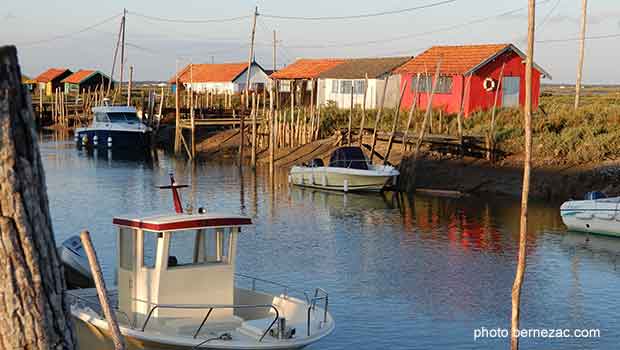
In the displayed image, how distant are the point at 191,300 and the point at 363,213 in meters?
21.2

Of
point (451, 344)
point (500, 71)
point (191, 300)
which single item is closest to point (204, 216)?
point (191, 300)

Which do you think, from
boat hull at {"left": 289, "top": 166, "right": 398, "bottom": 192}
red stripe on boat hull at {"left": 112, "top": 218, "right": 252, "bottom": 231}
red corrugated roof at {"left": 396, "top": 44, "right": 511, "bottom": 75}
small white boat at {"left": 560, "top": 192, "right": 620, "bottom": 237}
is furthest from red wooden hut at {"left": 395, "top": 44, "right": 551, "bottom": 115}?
red stripe on boat hull at {"left": 112, "top": 218, "right": 252, "bottom": 231}

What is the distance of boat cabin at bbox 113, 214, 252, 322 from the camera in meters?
14.6

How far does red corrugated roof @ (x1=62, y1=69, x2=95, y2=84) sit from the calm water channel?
60.8m

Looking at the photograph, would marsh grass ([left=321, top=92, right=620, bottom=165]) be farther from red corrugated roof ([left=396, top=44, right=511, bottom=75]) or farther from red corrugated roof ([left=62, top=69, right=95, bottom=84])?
red corrugated roof ([left=62, top=69, right=95, bottom=84])

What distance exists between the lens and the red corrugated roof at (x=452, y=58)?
5231cm

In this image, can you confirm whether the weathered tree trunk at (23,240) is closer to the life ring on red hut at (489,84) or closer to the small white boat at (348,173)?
the small white boat at (348,173)

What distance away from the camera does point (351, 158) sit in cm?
4125

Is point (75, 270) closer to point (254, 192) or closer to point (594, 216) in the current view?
point (594, 216)

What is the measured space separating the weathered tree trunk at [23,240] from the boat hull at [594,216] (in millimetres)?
26554

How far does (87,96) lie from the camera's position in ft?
265

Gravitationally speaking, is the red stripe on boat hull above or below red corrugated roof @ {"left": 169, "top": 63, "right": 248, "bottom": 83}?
below

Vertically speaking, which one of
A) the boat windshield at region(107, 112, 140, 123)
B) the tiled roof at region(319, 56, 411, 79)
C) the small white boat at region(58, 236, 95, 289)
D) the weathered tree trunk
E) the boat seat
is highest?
the tiled roof at region(319, 56, 411, 79)

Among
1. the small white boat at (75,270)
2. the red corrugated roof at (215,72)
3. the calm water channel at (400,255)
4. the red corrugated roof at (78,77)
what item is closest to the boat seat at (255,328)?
the calm water channel at (400,255)
